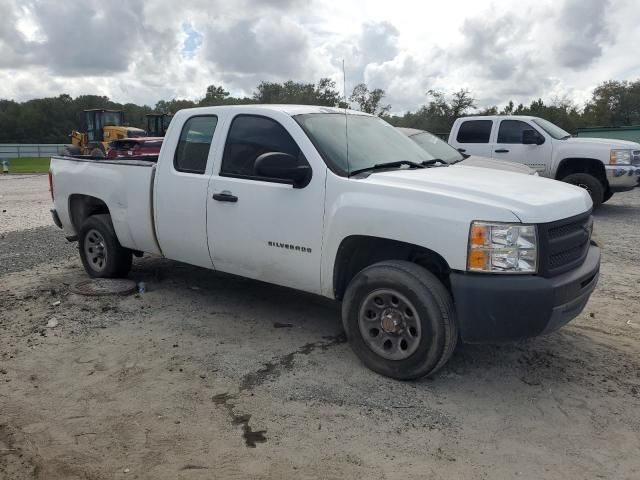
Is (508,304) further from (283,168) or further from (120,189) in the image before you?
(120,189)

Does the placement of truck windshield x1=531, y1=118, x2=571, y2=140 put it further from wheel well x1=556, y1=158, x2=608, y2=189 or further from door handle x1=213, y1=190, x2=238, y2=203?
door handle x1=213, y1=190, x2=238, y2=203

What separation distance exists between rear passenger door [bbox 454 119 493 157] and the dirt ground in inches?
298

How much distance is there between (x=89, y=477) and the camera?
2.96 meters

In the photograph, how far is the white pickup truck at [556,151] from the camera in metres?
11.3

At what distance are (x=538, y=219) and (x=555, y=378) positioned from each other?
131 cm

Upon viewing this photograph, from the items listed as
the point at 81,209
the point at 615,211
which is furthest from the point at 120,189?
the point at 615,211

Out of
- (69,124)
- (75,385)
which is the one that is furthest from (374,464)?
(69,124)

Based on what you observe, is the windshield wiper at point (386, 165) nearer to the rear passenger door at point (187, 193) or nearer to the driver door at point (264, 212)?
the driver door at point (264, 212)

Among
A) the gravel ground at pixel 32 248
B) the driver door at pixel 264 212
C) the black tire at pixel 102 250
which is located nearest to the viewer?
the driver door at pixel 264 212

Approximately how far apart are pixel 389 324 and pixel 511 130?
9.70 metres

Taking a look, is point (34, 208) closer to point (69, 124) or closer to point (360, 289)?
point (360, 289)

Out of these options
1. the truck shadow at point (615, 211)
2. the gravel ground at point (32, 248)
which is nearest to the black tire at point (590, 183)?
the truck shadow at point (615, 211)

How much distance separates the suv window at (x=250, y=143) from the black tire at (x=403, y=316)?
1310 mm

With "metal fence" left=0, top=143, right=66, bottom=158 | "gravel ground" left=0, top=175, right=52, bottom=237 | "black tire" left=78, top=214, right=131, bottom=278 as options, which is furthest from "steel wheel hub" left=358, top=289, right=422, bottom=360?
"metal fence" left=0, top=143, right=66, bottom=158
